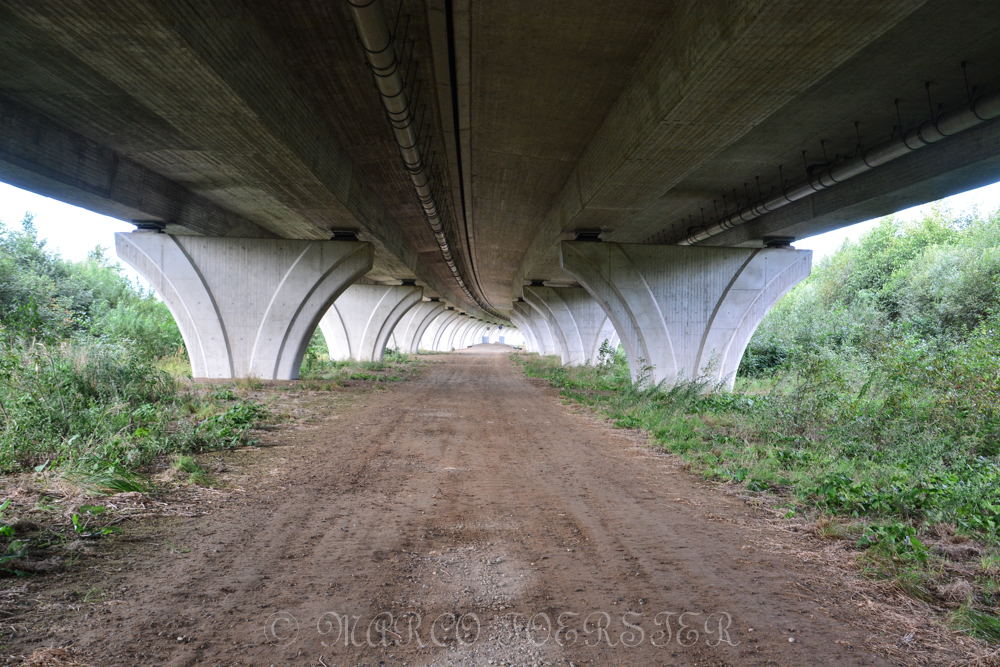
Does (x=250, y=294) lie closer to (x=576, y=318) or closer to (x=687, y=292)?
(x=687, y=292)

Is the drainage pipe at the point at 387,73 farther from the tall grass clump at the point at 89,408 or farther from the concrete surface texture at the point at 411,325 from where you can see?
the concrete surface texture at the point at 411,325

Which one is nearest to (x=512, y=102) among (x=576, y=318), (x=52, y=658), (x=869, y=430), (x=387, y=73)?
(x=387, y=73)

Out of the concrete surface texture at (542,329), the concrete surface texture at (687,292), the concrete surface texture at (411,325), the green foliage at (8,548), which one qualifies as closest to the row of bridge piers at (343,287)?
the concrete surface texture at (687,292)

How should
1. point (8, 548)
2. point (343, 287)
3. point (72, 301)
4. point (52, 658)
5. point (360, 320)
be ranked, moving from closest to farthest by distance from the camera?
1. point (52, 658)
2. point (8, 548)
3. point (343, 287)
4. point (72, 301)
5. point (360, 320)

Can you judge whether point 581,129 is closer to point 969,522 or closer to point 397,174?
point 397,174

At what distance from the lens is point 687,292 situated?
1650 cm

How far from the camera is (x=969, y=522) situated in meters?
4.70

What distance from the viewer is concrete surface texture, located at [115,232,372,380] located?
16.5m

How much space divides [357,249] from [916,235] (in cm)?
3218

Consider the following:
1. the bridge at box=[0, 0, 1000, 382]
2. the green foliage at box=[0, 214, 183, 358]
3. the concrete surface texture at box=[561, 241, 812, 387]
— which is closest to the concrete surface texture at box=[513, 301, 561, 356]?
the green foliage at box=[0, 214, 183, 358]

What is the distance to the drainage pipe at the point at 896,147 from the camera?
21.9 ft

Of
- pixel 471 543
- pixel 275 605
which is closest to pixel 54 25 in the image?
pixel 275 605

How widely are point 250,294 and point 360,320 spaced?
16115mm

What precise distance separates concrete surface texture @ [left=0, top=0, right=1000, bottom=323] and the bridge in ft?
0.13
